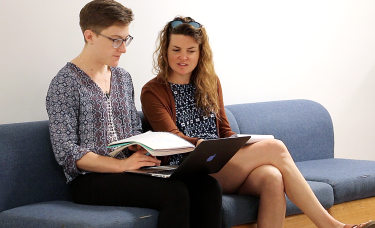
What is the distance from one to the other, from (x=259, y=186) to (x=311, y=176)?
58 cm

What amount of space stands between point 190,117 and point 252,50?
1225 millimetres

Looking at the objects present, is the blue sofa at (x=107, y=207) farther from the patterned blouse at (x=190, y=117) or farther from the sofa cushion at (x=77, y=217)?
the patterned blouse at (x=190, y=117)

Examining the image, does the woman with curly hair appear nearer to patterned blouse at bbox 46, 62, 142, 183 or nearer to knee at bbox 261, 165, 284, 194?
knee at bbox 261, 165, 284, 194

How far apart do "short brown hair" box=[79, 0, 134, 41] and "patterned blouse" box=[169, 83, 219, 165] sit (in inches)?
20.1

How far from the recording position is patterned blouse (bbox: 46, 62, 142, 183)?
2.15 metres

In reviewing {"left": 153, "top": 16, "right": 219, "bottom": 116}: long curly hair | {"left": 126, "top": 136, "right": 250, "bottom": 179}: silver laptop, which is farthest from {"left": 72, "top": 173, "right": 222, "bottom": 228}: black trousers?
{"left": 153, "top": 16, "right": 219, "bottom": 116}: long curly hair

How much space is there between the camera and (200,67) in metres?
2.66

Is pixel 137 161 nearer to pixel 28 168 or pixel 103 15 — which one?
pixel 28 168

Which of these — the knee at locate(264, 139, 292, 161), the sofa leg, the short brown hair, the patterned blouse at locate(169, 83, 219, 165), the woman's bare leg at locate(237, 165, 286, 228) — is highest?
the short brown hair

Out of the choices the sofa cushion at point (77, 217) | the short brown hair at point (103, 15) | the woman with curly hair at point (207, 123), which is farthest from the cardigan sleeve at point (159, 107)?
the sofa cushion at point (77, 217)

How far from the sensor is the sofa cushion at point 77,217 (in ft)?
6.16

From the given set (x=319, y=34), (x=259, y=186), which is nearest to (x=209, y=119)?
(x=259, y=186)

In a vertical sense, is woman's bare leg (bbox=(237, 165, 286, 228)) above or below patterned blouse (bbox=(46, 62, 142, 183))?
below

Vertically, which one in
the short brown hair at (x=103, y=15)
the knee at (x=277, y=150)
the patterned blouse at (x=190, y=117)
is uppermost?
the short brown hair at (x=103, y=15)
